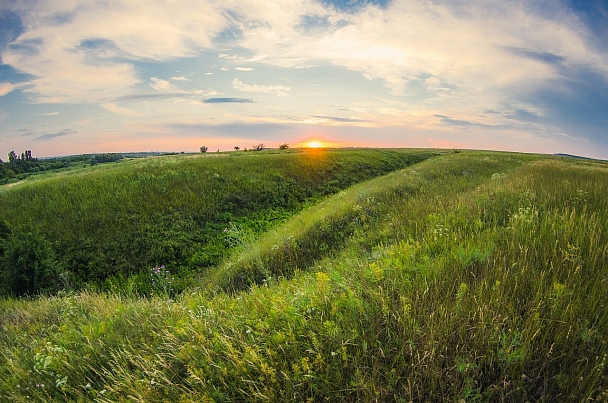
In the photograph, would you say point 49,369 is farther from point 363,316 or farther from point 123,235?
point 123,235

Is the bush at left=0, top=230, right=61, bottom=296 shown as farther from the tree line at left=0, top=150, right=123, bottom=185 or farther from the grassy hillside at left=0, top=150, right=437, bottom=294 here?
the tree line at left=0, top=150, right=123, bottom=185

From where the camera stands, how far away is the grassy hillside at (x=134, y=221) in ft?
31.4

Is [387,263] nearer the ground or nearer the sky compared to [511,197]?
nearer the ground

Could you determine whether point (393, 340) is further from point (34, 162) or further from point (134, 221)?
point (34, 162)

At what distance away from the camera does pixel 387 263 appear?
3.76 meters

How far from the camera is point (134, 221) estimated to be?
13.5 m

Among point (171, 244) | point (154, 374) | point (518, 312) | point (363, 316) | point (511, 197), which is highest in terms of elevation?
point (511, 197)

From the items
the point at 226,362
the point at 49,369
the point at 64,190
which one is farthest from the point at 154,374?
the point at 64,190

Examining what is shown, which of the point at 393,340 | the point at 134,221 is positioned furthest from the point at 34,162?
the point at 393,340

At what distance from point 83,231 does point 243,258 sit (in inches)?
329

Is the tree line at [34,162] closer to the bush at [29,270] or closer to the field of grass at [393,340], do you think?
the bush at [29,270]

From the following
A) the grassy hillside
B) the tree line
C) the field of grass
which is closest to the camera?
the field of grass

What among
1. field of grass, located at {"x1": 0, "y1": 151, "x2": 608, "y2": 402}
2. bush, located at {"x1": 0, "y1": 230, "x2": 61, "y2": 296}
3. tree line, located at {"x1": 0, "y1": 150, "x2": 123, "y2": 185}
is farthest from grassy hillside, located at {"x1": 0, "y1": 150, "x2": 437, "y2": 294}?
tree line, located at {"x1": 0, "y1": 150, "x2": 123, "y2": 185}

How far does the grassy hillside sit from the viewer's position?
9578mm
